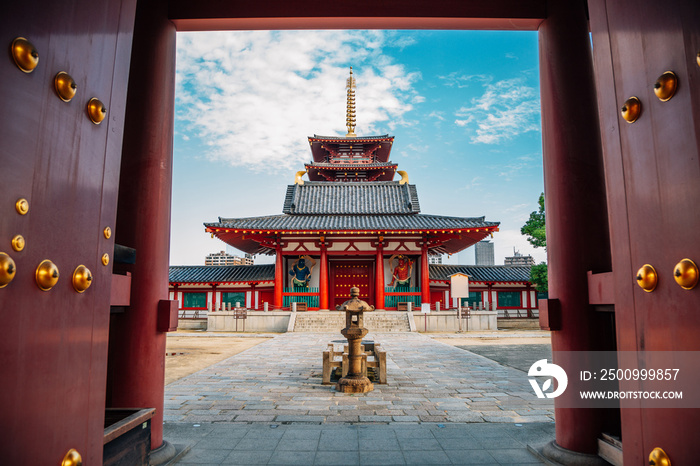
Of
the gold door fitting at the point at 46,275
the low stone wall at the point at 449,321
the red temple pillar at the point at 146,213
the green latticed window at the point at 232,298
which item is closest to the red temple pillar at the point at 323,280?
the low stone wall at the point at 449,321

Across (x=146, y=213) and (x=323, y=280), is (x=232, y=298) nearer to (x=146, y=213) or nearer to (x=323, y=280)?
(x=323, y=280)

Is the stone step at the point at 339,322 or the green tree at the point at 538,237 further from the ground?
the green tree at the point at 538,237

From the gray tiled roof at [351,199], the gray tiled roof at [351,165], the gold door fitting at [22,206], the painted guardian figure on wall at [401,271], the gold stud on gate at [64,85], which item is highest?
the gray tiled roof at [351,165]

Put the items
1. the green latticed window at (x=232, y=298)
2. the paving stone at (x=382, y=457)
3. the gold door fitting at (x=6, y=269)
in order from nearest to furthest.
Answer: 1. the gold door fitting at (x=6, y=269)
2. the paving stone at (x=382, y=457)
3. the green latticed window at (x=232, y=298)

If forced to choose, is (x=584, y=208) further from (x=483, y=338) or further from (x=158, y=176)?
(x=483, y=338)

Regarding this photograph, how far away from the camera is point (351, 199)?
74.5ft

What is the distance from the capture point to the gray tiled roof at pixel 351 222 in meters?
18.7

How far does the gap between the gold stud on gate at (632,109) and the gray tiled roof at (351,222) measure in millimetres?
17225

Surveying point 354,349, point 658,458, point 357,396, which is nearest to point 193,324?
point 354,349

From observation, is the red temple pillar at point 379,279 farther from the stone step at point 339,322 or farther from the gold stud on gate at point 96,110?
the gold stud on gate at point 96,110

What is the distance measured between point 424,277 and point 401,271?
1203 millimetres

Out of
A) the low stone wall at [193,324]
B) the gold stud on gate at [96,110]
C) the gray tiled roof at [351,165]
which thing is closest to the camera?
the gold stud on gate at [96,110]

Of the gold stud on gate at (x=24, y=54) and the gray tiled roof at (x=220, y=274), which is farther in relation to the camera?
the gray tiled roof at (x=220, y=274)

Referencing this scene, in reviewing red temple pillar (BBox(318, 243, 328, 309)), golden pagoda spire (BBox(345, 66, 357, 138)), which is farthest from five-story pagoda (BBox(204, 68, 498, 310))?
golden pagoda spire (BBox(345, 66, 357, 138))
